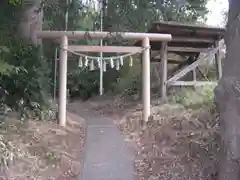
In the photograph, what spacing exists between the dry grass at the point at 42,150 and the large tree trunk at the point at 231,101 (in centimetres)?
270

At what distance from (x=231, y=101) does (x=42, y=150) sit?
12.3ft

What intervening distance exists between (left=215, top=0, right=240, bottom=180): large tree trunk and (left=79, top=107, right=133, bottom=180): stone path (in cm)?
199

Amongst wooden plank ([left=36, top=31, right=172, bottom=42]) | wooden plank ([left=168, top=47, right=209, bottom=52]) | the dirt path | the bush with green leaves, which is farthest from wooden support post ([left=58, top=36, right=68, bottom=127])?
wooden plank ([left=168, top=47, right=209, bottom=52])

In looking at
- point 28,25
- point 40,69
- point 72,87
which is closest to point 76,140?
point 40,69

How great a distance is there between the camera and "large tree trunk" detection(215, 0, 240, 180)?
469 cm

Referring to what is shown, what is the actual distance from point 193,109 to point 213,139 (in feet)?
7.18

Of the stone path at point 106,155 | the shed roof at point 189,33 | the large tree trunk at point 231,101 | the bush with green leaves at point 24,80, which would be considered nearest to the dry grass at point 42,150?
the stone path at point 106,155

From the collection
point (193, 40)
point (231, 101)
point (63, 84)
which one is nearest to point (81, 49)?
point (63, 84)

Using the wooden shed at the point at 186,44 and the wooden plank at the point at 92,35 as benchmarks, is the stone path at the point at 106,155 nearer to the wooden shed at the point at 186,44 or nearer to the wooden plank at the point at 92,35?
the wooden plank at the point at 92,35

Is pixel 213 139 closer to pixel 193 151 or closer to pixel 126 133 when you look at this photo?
pixel 193 151

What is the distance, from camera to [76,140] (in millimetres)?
Result: 8297

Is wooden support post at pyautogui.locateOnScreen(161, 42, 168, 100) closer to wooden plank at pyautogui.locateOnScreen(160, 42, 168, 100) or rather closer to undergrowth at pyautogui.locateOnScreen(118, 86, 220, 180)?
wooden plank at pyautogui.locateOnScreen(160, 42, 168, 100)

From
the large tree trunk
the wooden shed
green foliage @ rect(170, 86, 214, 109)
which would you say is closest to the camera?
the large tree trunk

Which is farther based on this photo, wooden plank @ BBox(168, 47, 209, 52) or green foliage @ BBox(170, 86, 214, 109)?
wooden plank @ BBox(168, 47, 209, 52)
